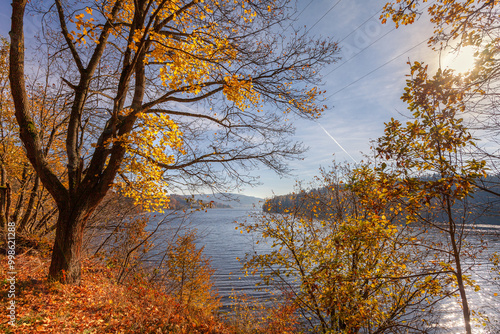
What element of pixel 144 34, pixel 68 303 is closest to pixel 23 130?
pixel 144 34

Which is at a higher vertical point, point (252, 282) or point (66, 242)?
point (66, 242)

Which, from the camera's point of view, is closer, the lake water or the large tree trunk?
the large tree trunk

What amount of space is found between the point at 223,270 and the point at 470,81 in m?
22.1

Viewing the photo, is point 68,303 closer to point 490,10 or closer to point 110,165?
point 110,165

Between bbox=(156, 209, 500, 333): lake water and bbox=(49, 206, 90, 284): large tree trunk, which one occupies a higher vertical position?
bbox=(49, 206, 90, 284): large tree trunk

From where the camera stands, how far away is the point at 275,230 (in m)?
6.69

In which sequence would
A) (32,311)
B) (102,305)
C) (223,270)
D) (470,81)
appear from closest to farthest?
(470,81)
(32,311)
(102,305)
(223,270)

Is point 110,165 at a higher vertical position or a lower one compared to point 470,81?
lower

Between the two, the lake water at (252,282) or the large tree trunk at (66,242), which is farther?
the lake water at (252,282)

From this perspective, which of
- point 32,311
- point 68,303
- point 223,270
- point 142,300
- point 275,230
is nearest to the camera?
point 32,311

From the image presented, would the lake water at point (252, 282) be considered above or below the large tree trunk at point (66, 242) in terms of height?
below

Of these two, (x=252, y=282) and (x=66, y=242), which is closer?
(x=66, y=242)

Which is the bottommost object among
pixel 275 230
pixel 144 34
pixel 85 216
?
pixel 275 230

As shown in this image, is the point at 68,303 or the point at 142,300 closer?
the point at 68,303
